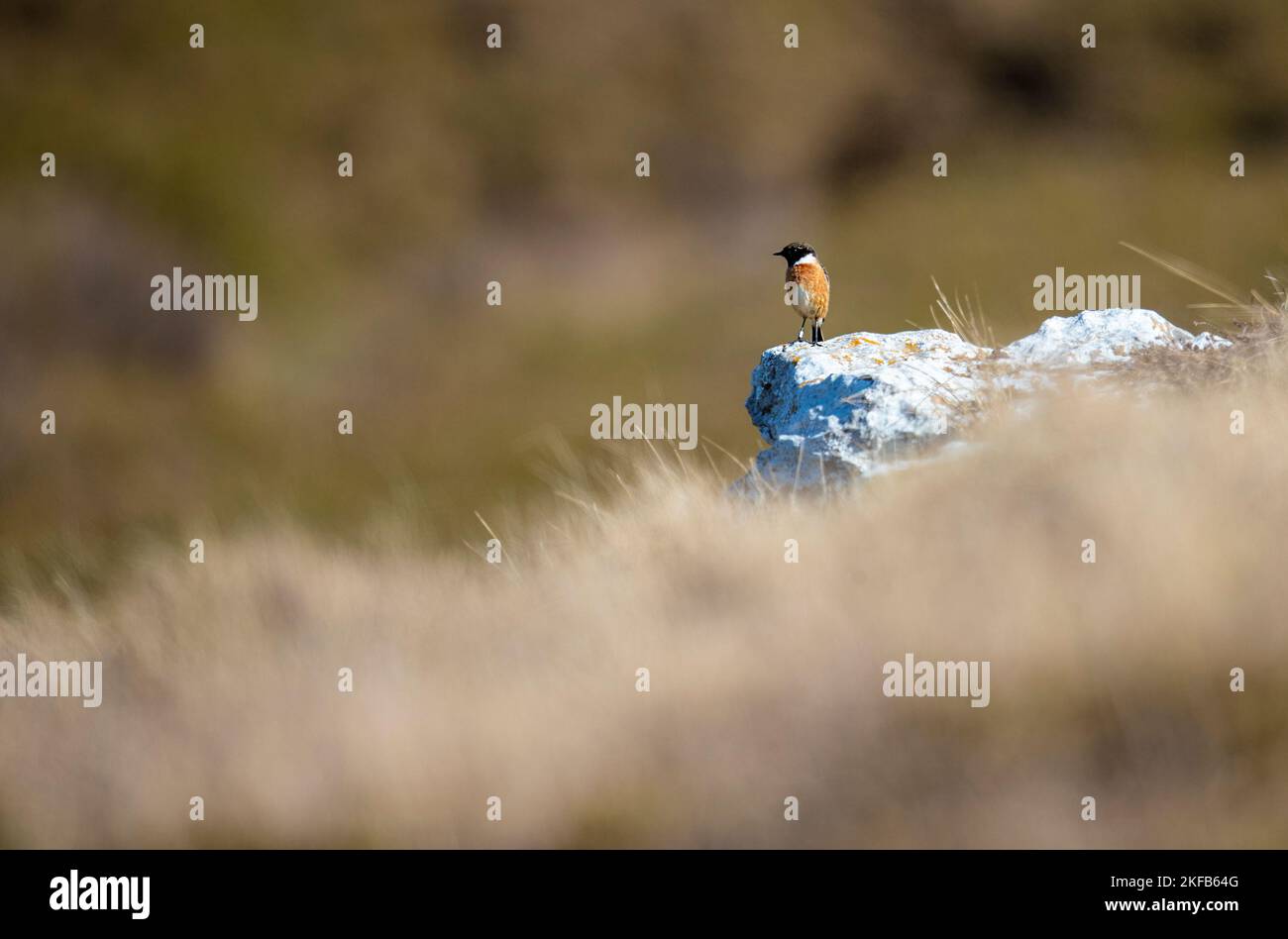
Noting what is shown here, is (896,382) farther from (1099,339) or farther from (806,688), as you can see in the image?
(806,688)

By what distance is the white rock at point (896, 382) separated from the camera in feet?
19.1

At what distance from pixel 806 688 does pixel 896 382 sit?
2.92m

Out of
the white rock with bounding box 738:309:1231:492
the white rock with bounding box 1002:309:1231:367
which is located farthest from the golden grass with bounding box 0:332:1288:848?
the white rock with bounding box 1002:309:1231:367

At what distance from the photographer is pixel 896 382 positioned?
19.8 ft

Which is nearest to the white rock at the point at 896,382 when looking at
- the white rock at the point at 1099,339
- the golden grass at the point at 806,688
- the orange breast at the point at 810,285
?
the white rock at the point at 1099,339

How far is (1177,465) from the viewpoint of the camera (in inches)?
171

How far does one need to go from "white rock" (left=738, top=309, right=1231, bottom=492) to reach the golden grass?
0.41 m

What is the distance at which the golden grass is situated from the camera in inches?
119

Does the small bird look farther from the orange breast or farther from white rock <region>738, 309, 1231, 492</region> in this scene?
white rock <region>738, 309, 1231, 492</region>

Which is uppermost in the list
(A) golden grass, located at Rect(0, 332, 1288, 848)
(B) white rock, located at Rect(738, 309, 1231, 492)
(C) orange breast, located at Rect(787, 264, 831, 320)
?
(C) orange breast, located at Rect(787, 264, 831, 320)

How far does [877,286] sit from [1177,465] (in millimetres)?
24514

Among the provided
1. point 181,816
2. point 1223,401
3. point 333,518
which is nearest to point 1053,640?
point 1223,401

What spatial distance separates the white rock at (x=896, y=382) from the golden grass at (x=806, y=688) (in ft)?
1.34

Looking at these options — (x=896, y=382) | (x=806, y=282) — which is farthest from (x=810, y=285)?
(x=896, y=382)
